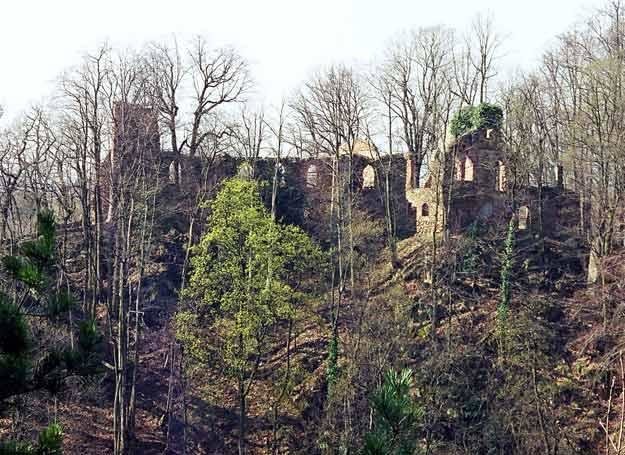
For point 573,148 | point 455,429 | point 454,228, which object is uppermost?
point 573,148

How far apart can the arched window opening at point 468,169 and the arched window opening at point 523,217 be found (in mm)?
2322

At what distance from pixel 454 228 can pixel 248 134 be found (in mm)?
9843

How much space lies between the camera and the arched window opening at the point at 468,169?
94.3 feet

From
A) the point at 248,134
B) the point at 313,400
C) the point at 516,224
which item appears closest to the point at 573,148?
the point at 516,224

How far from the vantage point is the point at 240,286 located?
19.5 metres

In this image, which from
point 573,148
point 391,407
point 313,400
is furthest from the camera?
point 573,148

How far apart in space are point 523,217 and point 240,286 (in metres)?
13.8

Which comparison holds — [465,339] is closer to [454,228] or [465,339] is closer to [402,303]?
[402,303]

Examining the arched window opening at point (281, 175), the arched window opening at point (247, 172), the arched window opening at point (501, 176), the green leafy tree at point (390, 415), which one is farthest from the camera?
the arched window opening at point (281, 175)

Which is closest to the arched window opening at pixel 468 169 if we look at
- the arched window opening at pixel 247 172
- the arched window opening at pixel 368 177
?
the arched window opening at pixel 368 177

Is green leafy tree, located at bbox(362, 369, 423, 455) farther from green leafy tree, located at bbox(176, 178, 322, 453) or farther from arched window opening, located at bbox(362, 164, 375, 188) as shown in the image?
arched window opening, located at bbox(362, 164, 375, 188)

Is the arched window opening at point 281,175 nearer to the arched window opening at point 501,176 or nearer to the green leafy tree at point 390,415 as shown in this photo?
the arched window opening at point 501,176

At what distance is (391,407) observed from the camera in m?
7.39

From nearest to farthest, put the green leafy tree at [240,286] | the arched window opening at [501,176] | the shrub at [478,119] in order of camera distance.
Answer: the green leafy tree at [240,286]
the arched window opening at [501,176]
the shrub at [478,119]
